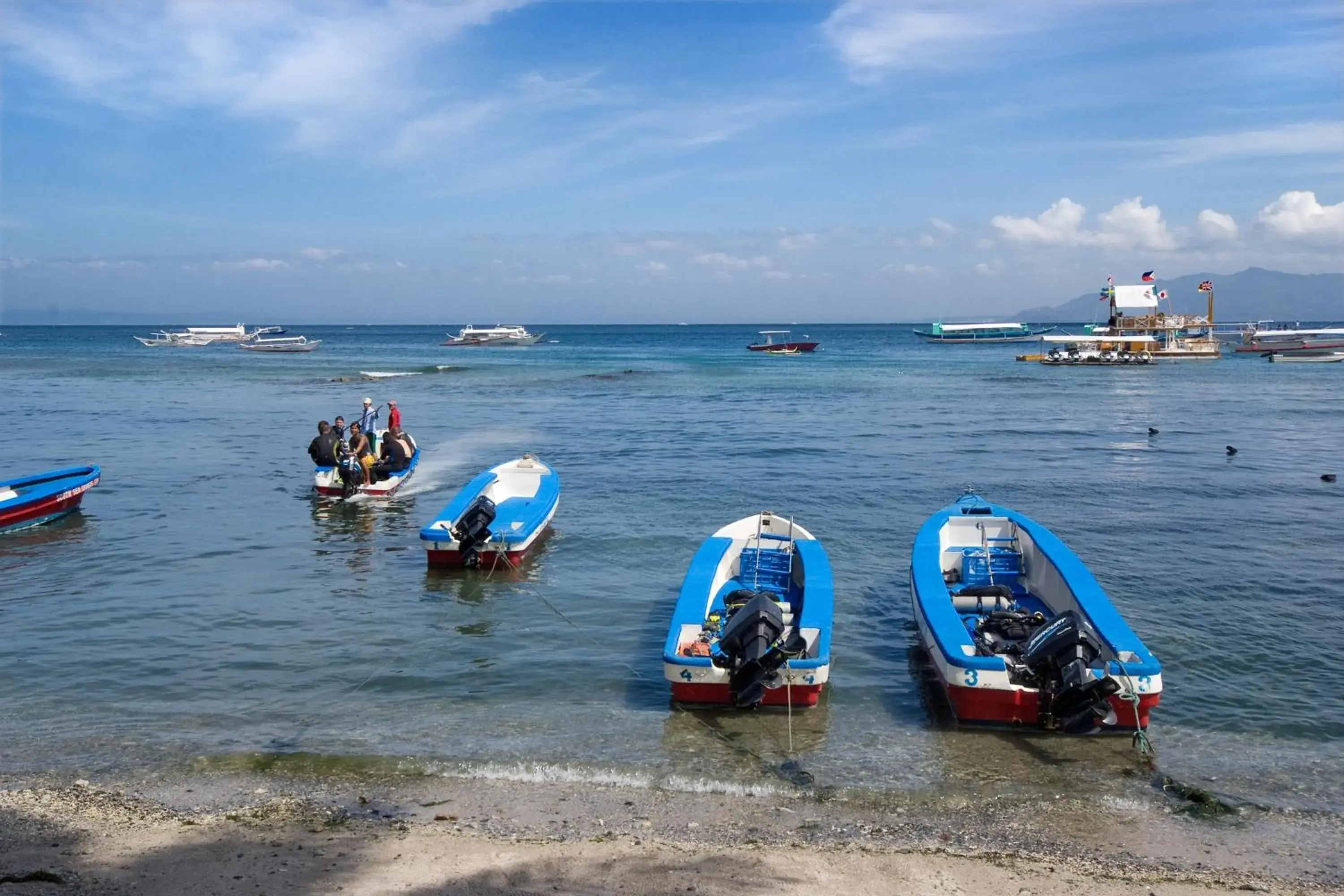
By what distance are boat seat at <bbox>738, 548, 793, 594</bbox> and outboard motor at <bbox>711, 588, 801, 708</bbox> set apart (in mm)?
3235

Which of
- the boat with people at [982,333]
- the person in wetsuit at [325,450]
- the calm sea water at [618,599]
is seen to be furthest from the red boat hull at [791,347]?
the person in wetsuit at [325,450]

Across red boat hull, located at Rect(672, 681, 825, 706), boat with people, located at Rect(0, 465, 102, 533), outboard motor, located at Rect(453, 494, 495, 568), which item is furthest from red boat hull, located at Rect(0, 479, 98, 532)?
red boat hull, located at Rect(672, 681, 825, 706)

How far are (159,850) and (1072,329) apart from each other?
183m

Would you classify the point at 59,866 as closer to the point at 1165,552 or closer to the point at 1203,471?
the point at 1165,552

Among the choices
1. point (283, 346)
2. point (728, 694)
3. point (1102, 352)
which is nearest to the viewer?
point (728, 694)

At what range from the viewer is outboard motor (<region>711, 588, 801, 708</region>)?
32.8 ft

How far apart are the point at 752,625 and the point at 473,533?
21.5 feet

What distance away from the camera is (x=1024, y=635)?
1155 cm

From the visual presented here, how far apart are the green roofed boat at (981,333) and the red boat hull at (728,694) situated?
10252 centimetres

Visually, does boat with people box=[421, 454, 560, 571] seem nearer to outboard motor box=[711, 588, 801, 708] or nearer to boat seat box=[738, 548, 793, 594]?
boat seat box=[738, 548, 793, 594]

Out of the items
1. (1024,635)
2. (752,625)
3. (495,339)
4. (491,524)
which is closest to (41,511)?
(491,524)

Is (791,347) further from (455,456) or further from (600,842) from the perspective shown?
(600,842)

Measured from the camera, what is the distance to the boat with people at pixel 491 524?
1549 cm

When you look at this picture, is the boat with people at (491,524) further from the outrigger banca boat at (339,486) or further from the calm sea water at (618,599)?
the outrigger banca boat at (339,486)
